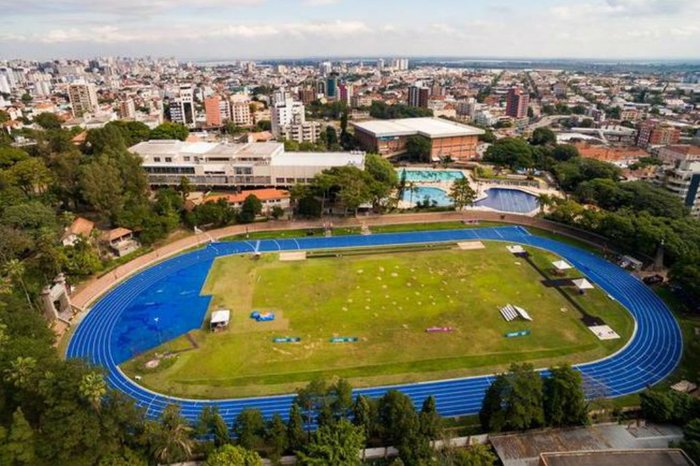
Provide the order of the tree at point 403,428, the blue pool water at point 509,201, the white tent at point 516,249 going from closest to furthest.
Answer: the tree at point 403,428 < the white tent at point 516,249 < the blue pool water at point 509,201

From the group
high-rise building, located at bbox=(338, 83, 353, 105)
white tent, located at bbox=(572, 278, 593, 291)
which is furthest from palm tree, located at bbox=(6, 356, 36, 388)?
high-rise building, located at bbox=(338, 83, 353, 105)


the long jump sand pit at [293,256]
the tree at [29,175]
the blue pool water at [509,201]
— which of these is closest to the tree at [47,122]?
the tree at [29,175]

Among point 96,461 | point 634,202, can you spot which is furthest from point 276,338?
point 634,202

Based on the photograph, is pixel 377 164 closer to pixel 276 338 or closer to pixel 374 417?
pixel 276 338

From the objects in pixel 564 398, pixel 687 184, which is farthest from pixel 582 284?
pixel 687 184

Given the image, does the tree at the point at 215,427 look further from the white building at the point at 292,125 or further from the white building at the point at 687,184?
the white building at the point at 292,125

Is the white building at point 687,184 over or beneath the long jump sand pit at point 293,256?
over

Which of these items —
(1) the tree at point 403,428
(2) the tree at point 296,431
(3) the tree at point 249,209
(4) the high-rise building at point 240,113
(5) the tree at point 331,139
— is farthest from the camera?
(4) the high-rise building at point 240,113
